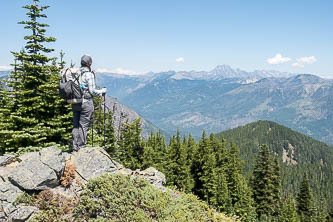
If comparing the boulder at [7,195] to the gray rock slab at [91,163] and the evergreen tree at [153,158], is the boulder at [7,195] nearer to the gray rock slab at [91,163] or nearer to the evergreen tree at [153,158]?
the gray rock slab at [91,163]

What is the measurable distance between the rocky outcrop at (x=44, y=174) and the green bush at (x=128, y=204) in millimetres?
1135

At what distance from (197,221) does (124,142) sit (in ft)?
82.3

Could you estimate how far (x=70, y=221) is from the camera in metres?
7.75

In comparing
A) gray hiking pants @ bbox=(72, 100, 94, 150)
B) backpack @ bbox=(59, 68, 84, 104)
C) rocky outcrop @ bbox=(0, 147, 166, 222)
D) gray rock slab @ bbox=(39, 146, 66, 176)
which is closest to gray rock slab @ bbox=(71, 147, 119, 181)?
rocky outcrop @ bbox=(0, 147, 166, 222)

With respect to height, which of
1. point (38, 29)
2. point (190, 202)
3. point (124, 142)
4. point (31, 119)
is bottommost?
point (124, 142)

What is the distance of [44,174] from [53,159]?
0.68m

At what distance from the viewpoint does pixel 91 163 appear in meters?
10.2

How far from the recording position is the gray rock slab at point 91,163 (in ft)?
32.2

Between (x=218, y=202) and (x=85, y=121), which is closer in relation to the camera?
(x=85, y=121)

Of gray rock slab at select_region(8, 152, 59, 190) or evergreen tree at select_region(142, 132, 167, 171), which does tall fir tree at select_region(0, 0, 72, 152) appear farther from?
evergreen tree at select_region(142, 132, 167, 171)

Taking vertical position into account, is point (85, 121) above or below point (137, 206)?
above

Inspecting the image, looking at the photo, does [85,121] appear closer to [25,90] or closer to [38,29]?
[25,90]

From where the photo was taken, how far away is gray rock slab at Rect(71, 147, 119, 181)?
9.81 m

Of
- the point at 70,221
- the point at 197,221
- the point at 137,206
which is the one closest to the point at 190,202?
the point at 197,221
